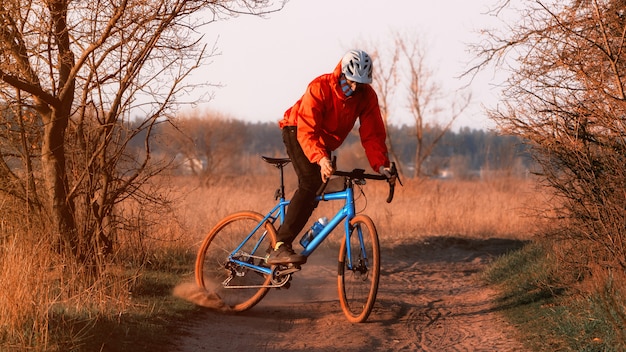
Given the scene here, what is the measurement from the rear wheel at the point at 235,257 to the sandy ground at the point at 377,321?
0.25m

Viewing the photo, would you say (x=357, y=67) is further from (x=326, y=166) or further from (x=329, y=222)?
(x=329, y=222)

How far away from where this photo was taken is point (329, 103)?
7.04 m

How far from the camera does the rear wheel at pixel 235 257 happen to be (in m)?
7.89

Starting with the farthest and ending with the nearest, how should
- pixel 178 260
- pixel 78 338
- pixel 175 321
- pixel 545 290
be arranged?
pixel 178 260, pixel 545 290, pixel 175 321, pixel 78 338

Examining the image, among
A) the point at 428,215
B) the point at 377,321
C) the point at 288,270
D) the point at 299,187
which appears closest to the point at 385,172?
the point at 299,187

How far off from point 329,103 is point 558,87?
3.00 meters

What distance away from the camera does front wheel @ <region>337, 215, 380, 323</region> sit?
7.14 metres

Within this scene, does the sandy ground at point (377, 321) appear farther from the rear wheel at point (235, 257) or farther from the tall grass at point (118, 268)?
the tall grass at point (118, 268)

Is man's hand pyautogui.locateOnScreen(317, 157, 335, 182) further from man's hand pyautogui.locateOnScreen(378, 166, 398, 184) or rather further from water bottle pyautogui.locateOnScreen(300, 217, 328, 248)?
water bottle pyautogui.locateOnScreen(300, 217, 328, 248)

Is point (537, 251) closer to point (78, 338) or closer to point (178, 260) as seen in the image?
point (178, 260)

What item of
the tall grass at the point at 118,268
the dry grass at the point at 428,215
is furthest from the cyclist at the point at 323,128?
the dry grass at the point at 428,215

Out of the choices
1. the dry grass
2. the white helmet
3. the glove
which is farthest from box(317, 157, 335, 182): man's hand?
the dry grass

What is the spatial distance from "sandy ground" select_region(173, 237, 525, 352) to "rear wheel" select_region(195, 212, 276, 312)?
25 centimetres

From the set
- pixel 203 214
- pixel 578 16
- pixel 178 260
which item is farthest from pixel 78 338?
pixel 203 214
